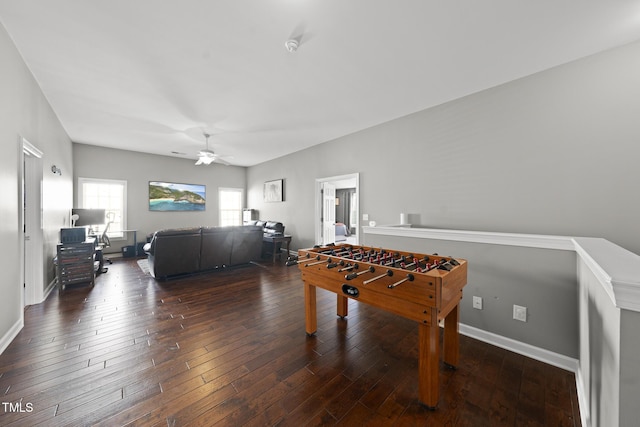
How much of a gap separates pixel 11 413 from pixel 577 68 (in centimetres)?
536

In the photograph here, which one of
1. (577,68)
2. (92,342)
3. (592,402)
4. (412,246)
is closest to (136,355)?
(92,342)

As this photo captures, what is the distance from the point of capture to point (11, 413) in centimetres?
148

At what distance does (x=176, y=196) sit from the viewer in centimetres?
712

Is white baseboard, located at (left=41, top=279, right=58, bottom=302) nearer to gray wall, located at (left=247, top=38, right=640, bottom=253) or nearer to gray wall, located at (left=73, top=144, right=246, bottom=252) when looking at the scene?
gray wall, located at (left=73, top=144, right=246, bottom=252)

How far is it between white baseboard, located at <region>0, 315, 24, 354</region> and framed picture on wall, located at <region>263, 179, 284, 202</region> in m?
5.05

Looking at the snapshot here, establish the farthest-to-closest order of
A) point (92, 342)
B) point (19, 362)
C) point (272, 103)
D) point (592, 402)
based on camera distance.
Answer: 1. point (272, 103)
2. point (92, 342)
3. point (19, 362)
4. point (592, 402)

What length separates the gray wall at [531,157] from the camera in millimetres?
2195

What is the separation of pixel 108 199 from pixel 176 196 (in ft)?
5.04

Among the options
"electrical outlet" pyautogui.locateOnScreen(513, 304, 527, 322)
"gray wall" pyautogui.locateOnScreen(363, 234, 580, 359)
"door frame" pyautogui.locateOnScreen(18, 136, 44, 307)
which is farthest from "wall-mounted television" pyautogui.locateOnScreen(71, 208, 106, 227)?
"electrical outlet" pyautogui.locateOnScreen(513, 304, 527, 322)

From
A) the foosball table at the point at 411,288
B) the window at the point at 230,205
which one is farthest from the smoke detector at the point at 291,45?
the window at the point at 230,205

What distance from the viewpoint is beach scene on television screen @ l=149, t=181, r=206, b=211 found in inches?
266

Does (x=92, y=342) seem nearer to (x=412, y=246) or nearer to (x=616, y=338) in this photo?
(x=412, y=246)

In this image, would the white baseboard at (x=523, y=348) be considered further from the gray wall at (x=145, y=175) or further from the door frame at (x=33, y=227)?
the gray wall at (x=145, y=175)

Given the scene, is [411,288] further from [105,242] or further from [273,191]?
[105,242]
